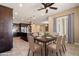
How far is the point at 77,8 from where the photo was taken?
2.41 meters

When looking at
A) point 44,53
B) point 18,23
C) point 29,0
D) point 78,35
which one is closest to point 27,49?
point 44,53

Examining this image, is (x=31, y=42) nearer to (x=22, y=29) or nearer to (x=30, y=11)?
(x=22, y=29)

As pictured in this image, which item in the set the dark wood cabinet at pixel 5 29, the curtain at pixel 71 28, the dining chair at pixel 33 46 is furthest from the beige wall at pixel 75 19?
the dark wood cabinet at pixel 5 29

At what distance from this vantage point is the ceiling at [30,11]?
7.47 ft

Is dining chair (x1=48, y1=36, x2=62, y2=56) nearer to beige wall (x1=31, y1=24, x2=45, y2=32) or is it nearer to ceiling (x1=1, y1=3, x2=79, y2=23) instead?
beige wall (x1=31, y1=24, x2=45, y2=32)

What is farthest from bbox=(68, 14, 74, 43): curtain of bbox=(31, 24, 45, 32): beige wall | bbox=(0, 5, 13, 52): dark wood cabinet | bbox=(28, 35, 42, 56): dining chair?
bbox=(0, 5, 13, 52): dark wood cabinet

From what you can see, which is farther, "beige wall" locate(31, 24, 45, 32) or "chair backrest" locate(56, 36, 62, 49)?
"chair backrest" locate(56, 36, 62, 49)

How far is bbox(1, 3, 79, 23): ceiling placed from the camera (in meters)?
2.28

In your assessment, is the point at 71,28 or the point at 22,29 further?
the point at 71,28

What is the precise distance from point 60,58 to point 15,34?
119cm

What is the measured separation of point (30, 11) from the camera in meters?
2.42

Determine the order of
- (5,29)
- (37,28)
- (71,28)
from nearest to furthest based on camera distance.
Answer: (37,28) < (71,28) < (5,29)

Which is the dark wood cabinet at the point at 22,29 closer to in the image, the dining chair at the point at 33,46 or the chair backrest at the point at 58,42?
the dining chair at the point at 33,46

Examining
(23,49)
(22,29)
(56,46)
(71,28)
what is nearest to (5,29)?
(22,29)
